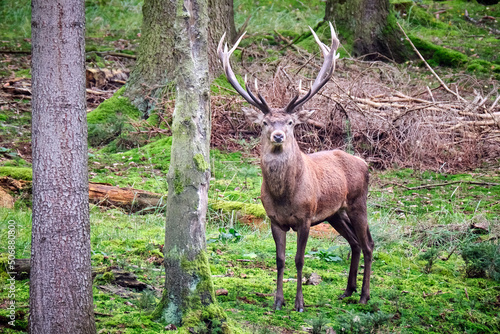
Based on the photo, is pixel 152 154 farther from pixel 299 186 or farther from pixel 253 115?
pixel 299 186

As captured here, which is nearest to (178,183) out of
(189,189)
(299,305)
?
(189,189)

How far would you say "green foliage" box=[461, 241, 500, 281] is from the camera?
20.8ft

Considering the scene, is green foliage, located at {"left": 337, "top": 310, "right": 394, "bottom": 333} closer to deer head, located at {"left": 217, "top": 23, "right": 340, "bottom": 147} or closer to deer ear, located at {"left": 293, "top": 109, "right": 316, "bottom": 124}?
deer head, located at {"left": 217, "top": 23, "right": 340, "bottom": 147}

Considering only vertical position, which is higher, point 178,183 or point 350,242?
point 178,183

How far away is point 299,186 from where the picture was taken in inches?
219

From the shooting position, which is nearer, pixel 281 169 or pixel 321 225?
pixel 281 169

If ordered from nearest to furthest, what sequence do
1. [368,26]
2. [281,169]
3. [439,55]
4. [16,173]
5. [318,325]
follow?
[318,325] → [281,169] → [16,173] → [368,26] → [439,55]

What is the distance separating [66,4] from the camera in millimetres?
3541

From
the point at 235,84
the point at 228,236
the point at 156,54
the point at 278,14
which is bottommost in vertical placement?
the point at 228,236

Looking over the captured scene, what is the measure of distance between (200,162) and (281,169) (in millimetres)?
1462

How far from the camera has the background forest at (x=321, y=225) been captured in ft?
16.9

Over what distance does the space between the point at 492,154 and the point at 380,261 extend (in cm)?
542

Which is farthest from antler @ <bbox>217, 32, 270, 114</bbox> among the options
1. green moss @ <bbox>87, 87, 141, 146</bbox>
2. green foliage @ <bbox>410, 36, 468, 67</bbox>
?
green foliage @ <bbox>410, 36, 468, 67</bbox>

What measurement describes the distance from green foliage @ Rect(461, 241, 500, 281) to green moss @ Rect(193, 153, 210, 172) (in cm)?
377
